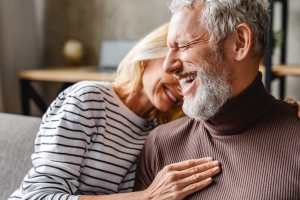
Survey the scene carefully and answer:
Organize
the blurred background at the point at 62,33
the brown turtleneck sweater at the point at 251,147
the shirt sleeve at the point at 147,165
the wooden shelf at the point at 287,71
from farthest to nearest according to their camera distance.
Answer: the blurred background at the point at 62,33 → the wooden shelf at the point at 287,71 → the shirt sleeve at the point at 147,165 → the brown turtleneck sweater at the point at 251,147

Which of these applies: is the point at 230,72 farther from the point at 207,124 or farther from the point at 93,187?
the point at 93,187

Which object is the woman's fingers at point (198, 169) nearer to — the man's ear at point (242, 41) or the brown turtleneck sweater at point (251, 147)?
the brown turtleneck sweater at point (251, 147)

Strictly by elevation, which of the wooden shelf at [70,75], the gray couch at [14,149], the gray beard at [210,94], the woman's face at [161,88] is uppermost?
the gray beard at [210,94]

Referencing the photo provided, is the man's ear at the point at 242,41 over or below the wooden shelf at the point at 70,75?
over

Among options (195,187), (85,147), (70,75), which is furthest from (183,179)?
(70,75)

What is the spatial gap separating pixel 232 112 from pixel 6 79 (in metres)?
2.35

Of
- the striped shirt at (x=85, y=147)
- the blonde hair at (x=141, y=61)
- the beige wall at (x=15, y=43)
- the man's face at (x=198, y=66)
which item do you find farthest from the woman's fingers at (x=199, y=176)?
the beige wall at (x=15, y=43)

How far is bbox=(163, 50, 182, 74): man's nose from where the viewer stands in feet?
4.10

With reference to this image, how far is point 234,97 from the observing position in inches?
48.8

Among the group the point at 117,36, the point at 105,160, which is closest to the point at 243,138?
the point at 105,160

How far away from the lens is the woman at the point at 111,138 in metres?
1.29

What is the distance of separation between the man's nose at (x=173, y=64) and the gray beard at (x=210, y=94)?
0.18 feet

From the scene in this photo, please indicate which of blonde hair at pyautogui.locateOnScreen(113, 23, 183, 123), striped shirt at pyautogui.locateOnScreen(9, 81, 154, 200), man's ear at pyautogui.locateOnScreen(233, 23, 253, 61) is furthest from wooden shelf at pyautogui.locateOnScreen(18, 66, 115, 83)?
man's ear at pyautogui.locateOnScreen(233, 23, 253, 61)

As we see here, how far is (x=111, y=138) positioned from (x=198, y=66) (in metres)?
0.36
